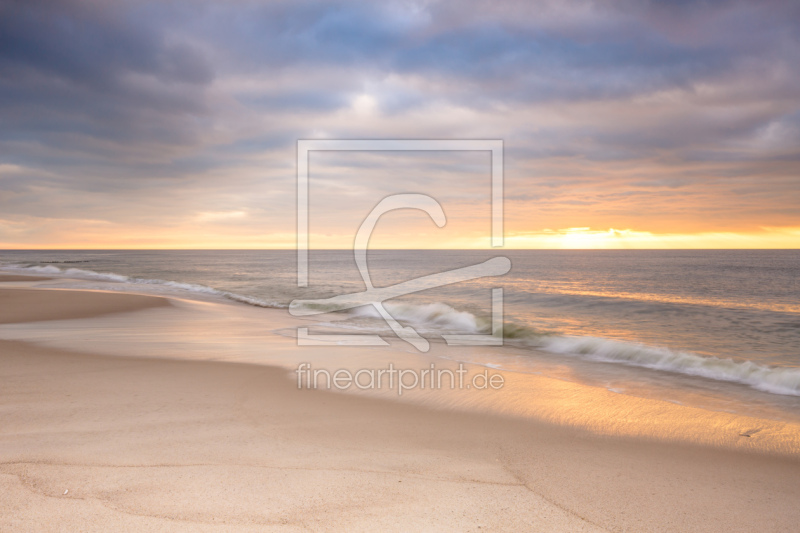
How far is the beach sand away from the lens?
294 centimetres

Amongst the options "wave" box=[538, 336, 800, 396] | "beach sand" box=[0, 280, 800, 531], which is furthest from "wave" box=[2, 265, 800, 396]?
"beach sand" box=[0, 280, 800, 531]

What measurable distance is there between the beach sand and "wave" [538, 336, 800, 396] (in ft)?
14.2

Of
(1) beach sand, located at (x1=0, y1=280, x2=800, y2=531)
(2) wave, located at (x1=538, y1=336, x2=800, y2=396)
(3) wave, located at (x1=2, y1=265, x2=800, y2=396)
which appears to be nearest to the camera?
(1) beach sand, located at (x1=0, y1=280, x2=800, y2=531)

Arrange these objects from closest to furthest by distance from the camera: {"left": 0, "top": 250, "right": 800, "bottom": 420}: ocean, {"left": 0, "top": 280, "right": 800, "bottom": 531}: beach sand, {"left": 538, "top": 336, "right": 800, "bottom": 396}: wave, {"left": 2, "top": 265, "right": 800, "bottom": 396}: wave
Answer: {"left": 0, "top": 280, "right": 800, "bottom": 531}: beach sand → {"left": 0, "top": 250, "right": 800, "bottom": 420}: ocean → {"left": 538, "top": 336, "right": 800, "bottom": 396}: wave → {"left": 2, "top": 265, "right": 800, "bottom": 396}: wave

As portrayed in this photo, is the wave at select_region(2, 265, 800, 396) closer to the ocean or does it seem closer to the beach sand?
the ocean

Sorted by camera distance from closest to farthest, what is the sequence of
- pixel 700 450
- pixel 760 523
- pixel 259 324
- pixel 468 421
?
pixel 760 523 < pixel 700 450 < pixel 468 421 < pixel 259 324

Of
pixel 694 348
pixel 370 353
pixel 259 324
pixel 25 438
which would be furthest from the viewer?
pixel 259 324

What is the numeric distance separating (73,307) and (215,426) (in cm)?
1432

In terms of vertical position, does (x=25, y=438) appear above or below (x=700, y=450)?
above

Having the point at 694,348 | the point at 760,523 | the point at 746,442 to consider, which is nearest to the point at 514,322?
the point at 694,348

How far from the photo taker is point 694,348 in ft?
35.4

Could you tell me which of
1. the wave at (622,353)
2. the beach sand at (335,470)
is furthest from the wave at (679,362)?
the beach sand at (335,470)

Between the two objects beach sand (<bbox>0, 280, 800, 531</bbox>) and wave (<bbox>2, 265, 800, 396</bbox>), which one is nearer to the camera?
beach sand (<bbox>0, 280, 800, 531</bbox>)

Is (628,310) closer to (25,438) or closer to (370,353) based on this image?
(370,353)
